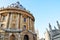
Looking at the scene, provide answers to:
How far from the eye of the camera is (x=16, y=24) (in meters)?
30.8

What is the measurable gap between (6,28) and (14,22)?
3.26 m

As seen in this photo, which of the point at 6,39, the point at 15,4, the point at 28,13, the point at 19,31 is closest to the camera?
the point at 6,39

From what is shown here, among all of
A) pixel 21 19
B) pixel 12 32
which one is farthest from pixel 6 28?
pixel 21 19

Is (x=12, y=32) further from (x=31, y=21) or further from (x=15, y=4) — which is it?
(x=15, y=4)

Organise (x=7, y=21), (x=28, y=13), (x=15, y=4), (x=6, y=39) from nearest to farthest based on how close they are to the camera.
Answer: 1. (x=6, y=39)
2. (x=7, y=21)
3. (x=28, y=13)
4. (x=15, y=4)

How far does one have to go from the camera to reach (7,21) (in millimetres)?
30656

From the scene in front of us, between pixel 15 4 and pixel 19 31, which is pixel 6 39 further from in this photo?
pixel 15 4

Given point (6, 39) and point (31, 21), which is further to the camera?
point (31, 21)

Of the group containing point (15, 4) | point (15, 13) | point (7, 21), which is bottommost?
point (7, 21)

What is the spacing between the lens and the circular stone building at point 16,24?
27.9 meters

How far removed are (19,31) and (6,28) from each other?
12.2ft

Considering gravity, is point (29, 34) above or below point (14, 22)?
below

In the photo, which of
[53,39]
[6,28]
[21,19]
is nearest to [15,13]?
[21,19]

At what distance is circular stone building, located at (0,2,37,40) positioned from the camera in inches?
1099
